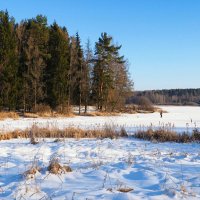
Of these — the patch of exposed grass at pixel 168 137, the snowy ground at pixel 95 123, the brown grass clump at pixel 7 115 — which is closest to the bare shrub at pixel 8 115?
the brown grass clump at pixel 7 115

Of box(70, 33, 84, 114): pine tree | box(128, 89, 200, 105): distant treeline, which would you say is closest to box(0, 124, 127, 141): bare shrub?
box(70, 33, 84, 114): pine tree

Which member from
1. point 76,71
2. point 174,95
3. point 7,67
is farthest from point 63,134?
point 174,95

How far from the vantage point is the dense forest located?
36.8 meters

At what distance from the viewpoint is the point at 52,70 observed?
133 feet

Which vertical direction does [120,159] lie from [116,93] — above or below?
below

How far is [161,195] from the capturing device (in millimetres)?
5496

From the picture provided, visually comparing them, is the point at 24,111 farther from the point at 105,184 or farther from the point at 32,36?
the point at 105,184

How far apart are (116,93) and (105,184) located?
1712 inches

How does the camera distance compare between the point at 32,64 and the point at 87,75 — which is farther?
the point at 87,75

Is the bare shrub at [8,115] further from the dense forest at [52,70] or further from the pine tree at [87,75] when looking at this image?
the pine tree at [87,75]

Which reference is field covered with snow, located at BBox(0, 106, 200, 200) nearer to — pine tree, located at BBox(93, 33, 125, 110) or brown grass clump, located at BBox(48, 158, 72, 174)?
brown grass clump, located at BBox(48, 158, 72, 174)

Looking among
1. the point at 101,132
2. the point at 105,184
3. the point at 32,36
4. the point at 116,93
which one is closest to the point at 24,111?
the point at 32,36

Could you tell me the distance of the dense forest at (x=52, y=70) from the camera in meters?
36.8

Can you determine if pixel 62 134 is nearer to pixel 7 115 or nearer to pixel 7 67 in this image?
pixel 7 115
